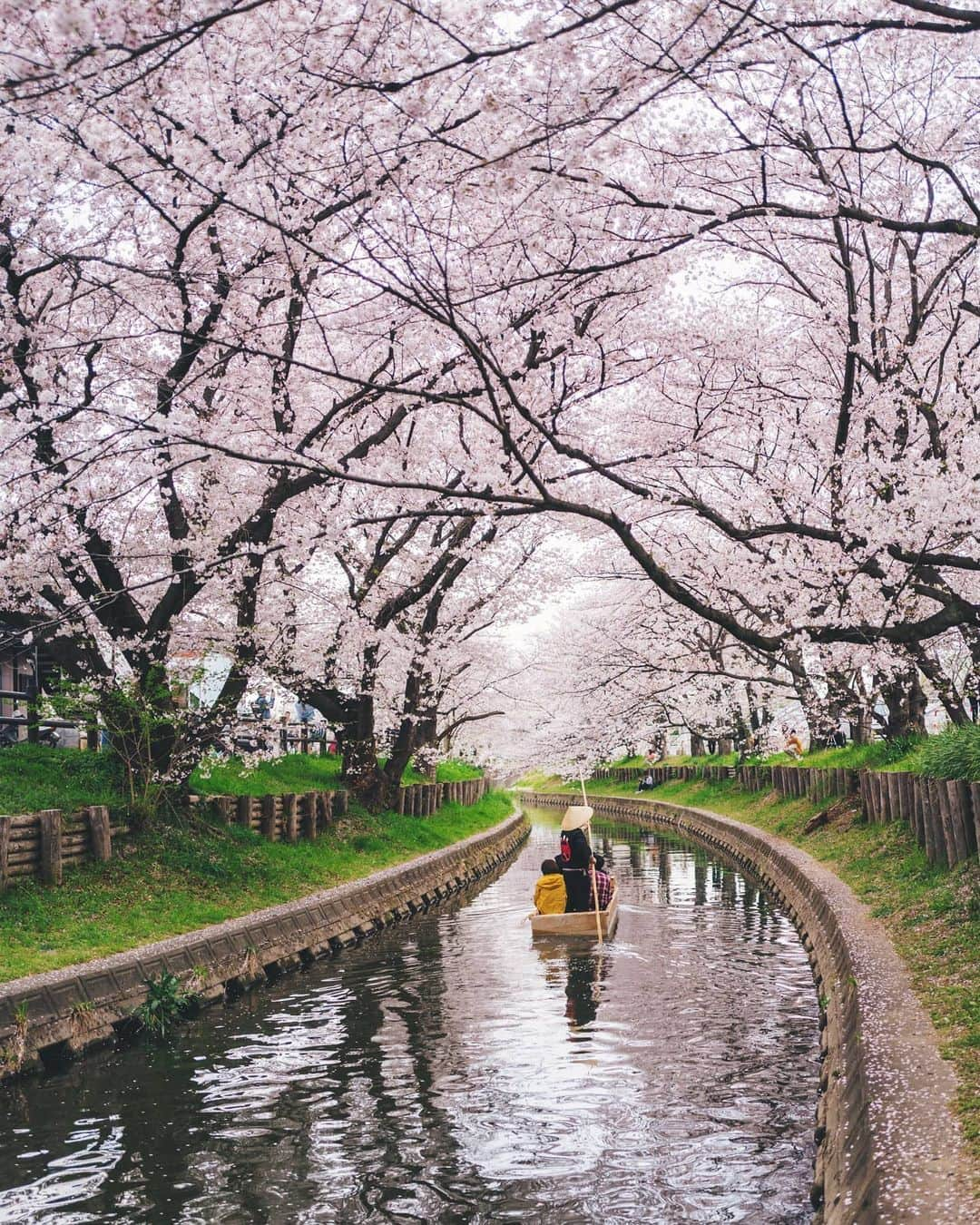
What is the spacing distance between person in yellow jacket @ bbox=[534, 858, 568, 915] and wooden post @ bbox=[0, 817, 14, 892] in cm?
855

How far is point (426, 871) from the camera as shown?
25.1m

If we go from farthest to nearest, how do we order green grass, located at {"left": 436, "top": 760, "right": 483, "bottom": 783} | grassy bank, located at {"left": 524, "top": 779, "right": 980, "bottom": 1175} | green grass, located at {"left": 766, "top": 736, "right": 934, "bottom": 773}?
1. green grass, located at {"left": 436, "top": 760, "right": 483, "bottom": 783}
2. green grass, located at {"left": 766, "top": 736, "right": 934, "bottom": 773}
3. grassy bank, located at {"left": 524, "top": 779, "right": 980, "bottom": 1175}

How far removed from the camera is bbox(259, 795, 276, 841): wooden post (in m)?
21.3

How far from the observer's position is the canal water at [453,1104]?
7.79 meters

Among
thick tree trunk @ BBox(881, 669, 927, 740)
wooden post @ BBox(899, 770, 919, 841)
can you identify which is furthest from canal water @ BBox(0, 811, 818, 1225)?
thick tree trunk @ BBox(881, 669, 927, 740)

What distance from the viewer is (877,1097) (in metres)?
7.19

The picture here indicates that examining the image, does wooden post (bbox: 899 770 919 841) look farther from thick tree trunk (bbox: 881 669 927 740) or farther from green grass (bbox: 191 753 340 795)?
green grass (bbox: 191 753 340 795)

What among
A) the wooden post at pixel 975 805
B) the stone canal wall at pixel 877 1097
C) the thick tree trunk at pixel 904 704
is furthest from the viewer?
the thick tree trunk at pixel 904 704

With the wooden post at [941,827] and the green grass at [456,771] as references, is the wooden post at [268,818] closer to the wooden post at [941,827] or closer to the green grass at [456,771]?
the wooden post at [941,827]

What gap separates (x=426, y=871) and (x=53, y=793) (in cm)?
978

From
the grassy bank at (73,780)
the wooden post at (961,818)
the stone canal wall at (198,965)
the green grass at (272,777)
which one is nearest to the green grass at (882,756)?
the wooden post at (961,818)

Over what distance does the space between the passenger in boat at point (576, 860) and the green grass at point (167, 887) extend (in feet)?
13.8

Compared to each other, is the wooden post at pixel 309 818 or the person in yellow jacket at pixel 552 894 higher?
the wooden post at pixel 309 818

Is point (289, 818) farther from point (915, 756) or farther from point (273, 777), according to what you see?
point (915, 756)
